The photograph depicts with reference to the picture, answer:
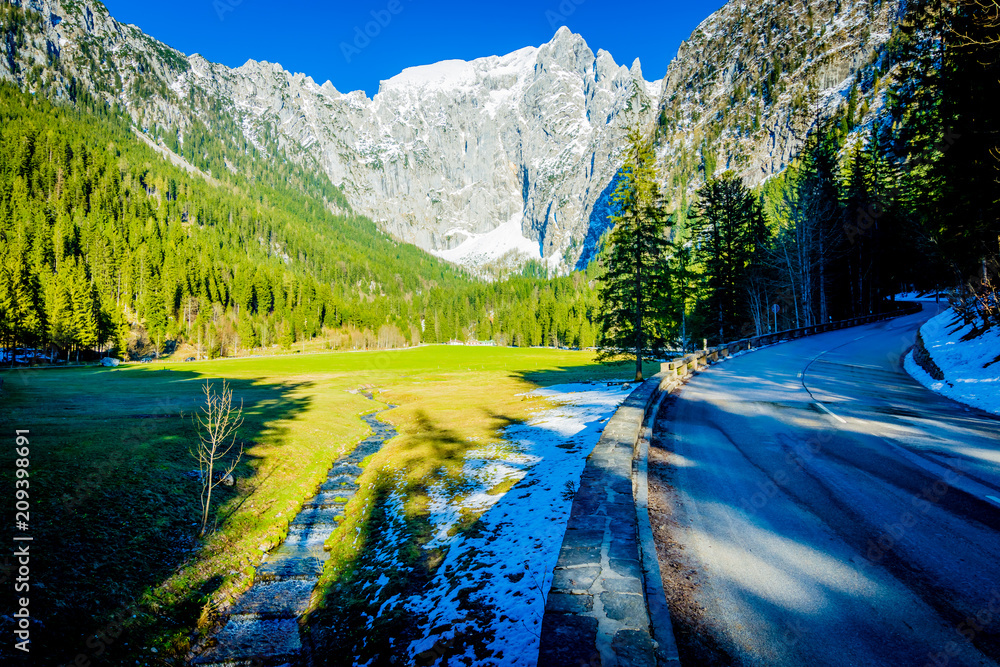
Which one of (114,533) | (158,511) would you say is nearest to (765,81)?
(158,511)

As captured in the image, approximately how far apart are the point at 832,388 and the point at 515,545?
562 inches

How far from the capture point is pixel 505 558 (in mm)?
5430

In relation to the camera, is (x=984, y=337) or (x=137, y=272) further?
(x=137, y=272)

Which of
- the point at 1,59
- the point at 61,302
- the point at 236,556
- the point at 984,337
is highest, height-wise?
the point at 1,59

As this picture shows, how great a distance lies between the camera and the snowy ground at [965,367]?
461 inches

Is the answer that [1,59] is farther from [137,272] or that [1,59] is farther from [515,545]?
[515,545]

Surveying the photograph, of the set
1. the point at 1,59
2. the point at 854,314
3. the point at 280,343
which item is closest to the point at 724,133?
the point at 854,314

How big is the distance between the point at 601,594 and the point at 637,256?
75.4 feet

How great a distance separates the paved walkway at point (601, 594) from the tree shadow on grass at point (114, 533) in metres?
6.04

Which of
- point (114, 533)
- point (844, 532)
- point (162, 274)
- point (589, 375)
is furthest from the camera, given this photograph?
point (162, 274)

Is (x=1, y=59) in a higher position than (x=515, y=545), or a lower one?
higher

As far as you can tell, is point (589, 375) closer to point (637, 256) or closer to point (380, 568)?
point (637, 256)

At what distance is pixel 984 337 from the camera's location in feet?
49.1

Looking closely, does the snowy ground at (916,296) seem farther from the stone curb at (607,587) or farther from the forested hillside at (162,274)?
the stone curb at (607,587)
